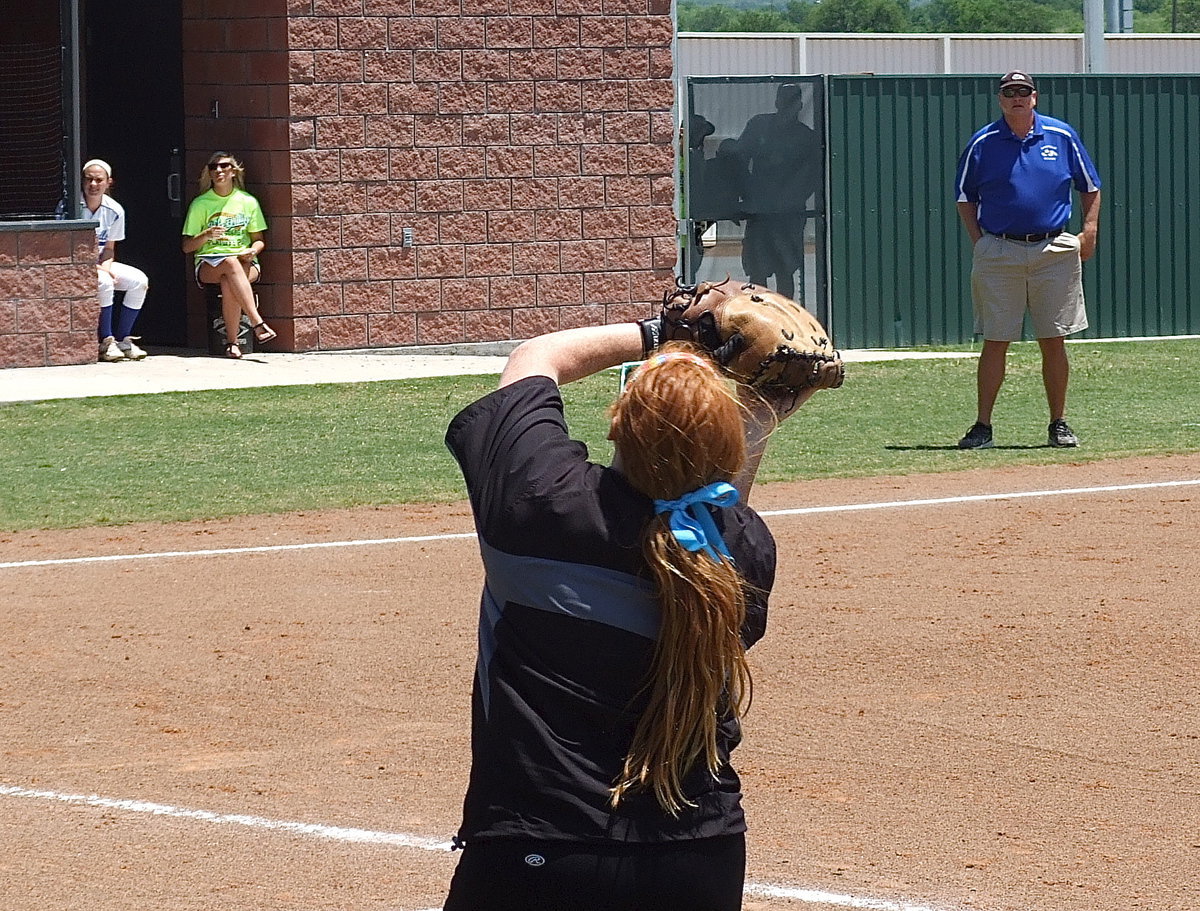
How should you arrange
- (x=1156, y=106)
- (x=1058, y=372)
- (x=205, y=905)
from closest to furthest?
1. (x=205, y=905)
2. (x=1058, y=372)
3. (x=1156, y=106)

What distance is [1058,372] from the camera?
11.8 meters

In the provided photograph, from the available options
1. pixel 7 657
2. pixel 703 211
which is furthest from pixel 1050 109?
pixel 7 657

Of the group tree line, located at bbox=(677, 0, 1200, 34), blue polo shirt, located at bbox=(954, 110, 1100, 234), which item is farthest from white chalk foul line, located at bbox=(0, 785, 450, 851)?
tree line, located at bbox=(677, 0, 1200, 34)

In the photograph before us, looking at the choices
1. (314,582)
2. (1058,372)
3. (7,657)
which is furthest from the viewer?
(1058,372)

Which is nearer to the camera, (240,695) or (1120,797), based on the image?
(1120,797)

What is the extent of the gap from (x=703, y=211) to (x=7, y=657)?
11.8 meters

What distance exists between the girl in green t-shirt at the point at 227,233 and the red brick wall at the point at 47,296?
95 centimetres

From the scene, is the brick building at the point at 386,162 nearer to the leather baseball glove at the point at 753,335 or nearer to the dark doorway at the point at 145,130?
the dark doorway at the point at 145,130

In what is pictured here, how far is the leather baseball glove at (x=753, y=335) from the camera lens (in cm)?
305

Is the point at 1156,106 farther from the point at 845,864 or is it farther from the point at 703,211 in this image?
the point at 845,864

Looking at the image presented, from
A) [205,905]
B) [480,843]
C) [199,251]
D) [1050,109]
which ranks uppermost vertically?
Result: [1050,109]

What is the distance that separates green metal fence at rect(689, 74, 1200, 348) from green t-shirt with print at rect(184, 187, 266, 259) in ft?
13.7

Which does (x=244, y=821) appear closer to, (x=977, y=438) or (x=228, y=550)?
(x=228, y=550)

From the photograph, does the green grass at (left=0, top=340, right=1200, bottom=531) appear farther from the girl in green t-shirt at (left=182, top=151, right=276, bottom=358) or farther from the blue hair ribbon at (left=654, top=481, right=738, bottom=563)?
the blue hair ribbon at (left=654, top=481, right=738, bottom=563)
